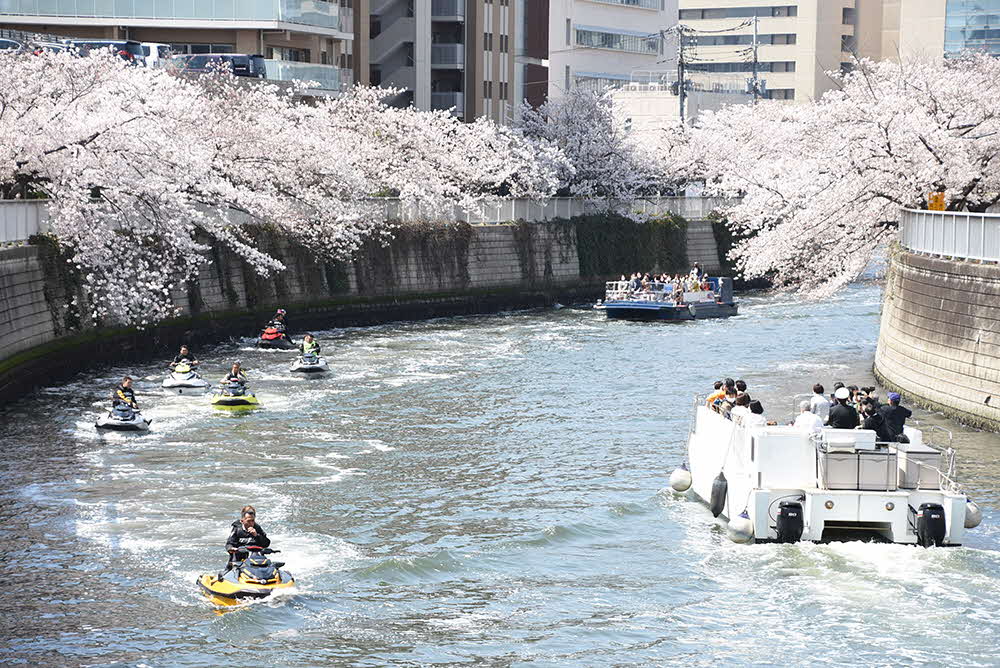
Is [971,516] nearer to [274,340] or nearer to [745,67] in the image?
[274,340]

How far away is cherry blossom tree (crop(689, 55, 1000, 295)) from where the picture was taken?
135ft

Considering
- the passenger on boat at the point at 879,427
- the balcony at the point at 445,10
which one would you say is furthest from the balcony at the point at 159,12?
the passenger on boat at the point at 879,427

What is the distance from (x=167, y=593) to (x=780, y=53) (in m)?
128

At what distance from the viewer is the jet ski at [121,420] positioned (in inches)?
1272

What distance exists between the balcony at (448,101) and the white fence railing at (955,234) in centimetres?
5001

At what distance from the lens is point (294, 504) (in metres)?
26.4

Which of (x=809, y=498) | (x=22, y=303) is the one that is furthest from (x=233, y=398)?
(x=809, y=498)

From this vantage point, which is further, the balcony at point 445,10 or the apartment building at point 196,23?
the balcony at point 445,10

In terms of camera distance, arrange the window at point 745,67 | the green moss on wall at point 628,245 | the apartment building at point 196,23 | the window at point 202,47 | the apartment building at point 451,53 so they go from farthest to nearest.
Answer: the window at point 745,67 < the apartment building at point 451,53 < the green moss on wall at point 628,245 < the window at point 202,47 < the apartment building at point 196,23

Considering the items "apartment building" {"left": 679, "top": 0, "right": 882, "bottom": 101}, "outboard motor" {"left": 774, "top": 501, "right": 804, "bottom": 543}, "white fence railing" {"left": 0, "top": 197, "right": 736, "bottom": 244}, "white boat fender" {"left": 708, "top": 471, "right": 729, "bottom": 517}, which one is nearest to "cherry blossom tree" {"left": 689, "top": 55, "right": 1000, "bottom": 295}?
"white fence railing" {"left": 0, "top": 197, "right": 736, "bottom": 244}

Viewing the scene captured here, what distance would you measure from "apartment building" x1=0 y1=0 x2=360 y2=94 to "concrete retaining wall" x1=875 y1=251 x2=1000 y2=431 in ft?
116

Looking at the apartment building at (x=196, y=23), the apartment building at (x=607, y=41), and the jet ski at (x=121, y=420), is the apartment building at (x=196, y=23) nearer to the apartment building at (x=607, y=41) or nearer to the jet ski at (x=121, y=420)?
the apartment building at (x=607, y=41)

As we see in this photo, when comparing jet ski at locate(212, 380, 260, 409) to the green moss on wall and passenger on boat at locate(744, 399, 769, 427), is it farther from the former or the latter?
the green moss on wall

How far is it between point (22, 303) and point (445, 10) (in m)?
52.8
